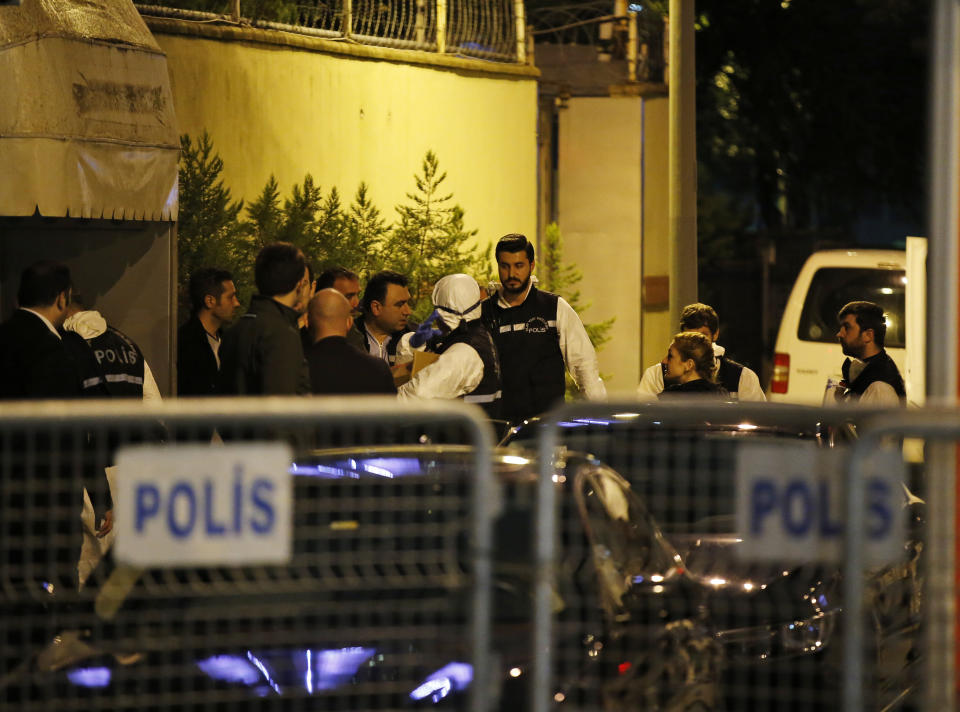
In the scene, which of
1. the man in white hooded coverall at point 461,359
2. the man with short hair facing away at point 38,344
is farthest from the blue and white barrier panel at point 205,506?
the man in white hooded coverall at point 461,359

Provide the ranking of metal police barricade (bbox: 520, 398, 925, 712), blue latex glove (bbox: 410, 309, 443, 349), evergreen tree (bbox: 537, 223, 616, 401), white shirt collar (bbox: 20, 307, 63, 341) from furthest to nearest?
evergreen tree (bbox: 537, 223, 616, 401), blue latex glove (bbox: 410, 309, 443, 349), white shirt collar (bbox: 20, 307, 63, 341), metal police barricade (bbox: 520, 398, 925, 712)

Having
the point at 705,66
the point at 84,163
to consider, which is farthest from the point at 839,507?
the point at 705,66

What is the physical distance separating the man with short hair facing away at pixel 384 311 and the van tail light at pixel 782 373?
5932 millimetres

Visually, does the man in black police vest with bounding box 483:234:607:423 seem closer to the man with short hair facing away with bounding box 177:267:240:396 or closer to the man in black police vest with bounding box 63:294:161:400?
the man with short hair facing away with bounding box 177:267:240:396

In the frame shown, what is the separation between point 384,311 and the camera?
31.0 ft

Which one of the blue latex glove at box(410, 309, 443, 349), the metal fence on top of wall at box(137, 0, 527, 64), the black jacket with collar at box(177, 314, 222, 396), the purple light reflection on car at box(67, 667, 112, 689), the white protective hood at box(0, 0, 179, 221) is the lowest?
the purple light reflection on car at box(67, 667, 112, 689)

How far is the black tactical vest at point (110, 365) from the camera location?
7.58 meters

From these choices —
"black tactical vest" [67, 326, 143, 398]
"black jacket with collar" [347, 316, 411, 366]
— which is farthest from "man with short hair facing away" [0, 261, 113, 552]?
"black jacket with collar" [347, 316, 411, 366]

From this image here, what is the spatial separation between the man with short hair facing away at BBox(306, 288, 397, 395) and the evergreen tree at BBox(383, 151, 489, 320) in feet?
18.6

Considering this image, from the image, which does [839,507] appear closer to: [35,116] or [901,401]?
[901,401]

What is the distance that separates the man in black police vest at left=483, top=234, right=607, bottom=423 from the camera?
29.6 feet

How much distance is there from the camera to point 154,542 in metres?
3.98

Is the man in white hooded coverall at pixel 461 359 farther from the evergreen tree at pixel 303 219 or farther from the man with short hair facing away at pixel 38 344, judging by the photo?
the evergreen tree at pixel 303 219

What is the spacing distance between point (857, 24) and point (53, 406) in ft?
79.4
